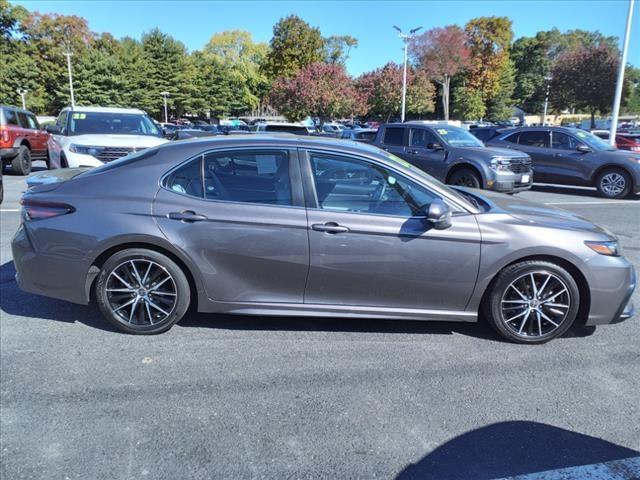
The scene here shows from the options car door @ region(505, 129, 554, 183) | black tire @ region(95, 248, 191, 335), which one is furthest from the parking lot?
car door @ region(505, 129, 554, 183)

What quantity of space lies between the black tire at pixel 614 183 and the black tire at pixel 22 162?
15.4 meters

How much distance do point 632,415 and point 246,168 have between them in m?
3.04

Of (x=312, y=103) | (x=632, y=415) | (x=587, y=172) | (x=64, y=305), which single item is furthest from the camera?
(x=312, y=103)

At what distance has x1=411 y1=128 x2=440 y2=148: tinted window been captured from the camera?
11.5 m

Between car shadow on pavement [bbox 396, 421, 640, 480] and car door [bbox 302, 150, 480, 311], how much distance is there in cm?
115

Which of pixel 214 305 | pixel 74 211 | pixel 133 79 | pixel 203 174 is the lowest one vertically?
pixel 214 305

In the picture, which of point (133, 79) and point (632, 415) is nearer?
point (632, 415)

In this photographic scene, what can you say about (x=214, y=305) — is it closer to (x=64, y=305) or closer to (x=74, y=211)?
(x=74, y=211)

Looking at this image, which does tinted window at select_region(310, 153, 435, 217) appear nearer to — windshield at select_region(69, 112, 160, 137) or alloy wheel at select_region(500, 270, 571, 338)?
alloy wheel at select_region(500, 270, 571, 338)

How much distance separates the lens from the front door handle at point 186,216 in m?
3.67

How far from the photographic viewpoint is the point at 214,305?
3814 millimetres

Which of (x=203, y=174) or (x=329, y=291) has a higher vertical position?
(x=203, y=174)

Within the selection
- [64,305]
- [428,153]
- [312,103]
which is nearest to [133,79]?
[312,103]

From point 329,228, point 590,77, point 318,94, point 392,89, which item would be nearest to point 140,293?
point 329,228
